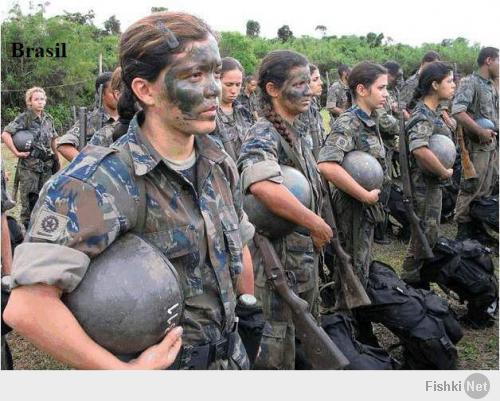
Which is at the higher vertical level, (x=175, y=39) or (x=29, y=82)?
(x=175, y=39)

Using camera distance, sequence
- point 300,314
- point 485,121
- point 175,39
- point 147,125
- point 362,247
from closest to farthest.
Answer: point 175,39 → point 147,125 → point 300,314 → point 362,247 → point 485,121

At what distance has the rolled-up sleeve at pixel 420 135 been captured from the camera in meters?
5.15

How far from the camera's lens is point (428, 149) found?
5.14 meters

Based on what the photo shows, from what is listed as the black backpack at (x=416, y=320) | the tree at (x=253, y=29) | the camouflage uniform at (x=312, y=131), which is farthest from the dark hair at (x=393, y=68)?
the tree at (x=253, y=29)

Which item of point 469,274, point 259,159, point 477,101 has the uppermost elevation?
point 259,159

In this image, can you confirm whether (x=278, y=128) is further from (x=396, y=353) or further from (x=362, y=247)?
(x=396, y=353)

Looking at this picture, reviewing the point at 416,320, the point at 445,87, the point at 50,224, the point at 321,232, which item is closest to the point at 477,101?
the point at 445,87

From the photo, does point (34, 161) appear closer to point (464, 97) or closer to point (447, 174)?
point (447, 174)

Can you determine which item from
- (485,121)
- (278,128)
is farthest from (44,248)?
(485,121)

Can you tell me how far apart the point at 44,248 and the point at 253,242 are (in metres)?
1.74

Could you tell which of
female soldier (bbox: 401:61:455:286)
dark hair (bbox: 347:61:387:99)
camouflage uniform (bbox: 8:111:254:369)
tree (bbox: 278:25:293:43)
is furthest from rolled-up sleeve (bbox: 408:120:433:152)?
tree (bbox: 278:25:293:43)

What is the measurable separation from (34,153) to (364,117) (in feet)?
16.9

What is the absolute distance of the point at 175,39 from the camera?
1.71m

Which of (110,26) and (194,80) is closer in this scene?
(194,80)
